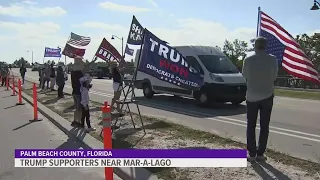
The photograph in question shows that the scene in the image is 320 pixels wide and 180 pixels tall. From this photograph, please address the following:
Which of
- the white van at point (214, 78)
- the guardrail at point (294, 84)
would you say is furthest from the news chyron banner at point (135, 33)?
the guardrail at point (294, 84)

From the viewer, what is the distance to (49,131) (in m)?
10.1

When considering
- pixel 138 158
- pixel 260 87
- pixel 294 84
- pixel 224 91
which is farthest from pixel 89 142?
pixel 294 84

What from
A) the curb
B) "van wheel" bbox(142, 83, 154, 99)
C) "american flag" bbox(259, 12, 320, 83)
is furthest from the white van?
"american flag" bbox(259, 12, 320, 83)

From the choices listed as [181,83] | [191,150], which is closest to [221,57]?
[181,83]

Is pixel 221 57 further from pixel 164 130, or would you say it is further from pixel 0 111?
pixel 0 111

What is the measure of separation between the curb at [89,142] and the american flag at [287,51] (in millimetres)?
3520

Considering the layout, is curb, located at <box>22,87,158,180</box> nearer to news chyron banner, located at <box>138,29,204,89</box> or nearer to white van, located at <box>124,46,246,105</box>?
news chyron banner, located at <box>138,29,204,89</box>

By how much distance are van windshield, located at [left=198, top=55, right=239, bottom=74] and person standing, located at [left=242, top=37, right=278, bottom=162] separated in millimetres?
8803

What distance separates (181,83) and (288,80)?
71.6 ft

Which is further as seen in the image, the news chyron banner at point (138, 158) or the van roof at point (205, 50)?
the van roof at point (205, 50)

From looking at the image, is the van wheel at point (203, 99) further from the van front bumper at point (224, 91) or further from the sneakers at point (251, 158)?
the sneakers at point (251, 158)

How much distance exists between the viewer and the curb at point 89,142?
223 inches

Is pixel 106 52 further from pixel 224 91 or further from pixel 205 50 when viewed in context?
pixel 224 91

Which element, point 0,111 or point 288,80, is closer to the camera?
point 0,111
